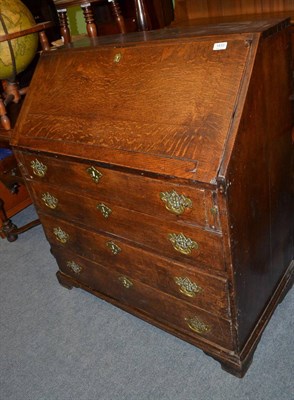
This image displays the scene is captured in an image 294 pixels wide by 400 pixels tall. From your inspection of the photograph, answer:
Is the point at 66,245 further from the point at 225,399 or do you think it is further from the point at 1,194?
the point at 1,194

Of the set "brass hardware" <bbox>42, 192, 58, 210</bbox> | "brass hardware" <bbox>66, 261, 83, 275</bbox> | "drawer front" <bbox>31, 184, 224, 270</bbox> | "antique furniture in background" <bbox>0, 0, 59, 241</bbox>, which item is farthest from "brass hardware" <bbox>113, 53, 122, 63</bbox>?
"brass hardware" <bbox>66, 261, 83, 275</bbox>

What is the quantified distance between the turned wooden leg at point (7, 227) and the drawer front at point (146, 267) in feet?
3.19

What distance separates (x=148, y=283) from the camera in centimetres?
175

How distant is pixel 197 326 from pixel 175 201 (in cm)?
69

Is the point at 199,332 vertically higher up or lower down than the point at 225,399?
higher up

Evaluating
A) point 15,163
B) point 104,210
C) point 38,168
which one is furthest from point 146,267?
point 15,163

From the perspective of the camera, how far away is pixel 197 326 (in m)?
1.68

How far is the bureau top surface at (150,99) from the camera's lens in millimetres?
1200

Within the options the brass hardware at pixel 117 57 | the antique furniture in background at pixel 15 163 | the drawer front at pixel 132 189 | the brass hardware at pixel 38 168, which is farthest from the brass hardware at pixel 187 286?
the antique furniture in background at pixel 15 163

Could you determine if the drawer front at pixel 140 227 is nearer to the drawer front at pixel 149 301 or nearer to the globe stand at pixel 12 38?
the drawer front at pixel 149 301

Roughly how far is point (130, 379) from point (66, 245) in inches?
30.3

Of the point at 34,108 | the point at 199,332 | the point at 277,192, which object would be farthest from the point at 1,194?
the point at 277,192

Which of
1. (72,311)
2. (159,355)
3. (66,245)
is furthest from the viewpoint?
(72,311)

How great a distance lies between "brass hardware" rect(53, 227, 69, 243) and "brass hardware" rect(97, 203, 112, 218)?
0.42 meters
